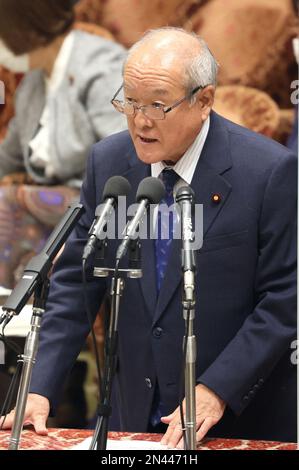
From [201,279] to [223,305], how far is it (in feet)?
0.31

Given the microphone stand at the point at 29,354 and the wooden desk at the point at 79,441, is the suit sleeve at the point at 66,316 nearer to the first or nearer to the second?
the wooden desk at the point at 79,441

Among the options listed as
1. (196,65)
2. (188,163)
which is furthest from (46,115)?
(196,65)

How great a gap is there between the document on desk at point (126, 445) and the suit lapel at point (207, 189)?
407 mm

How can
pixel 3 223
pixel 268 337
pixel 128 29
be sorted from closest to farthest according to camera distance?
pixel 268 337 < pixel 3 223 < pixel 128 29

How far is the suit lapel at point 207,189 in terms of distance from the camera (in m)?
2.75

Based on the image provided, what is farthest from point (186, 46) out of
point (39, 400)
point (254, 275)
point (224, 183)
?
point (39, 400)

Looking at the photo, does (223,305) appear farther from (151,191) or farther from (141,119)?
(151,191)

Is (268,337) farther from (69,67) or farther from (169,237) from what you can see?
(69,67)

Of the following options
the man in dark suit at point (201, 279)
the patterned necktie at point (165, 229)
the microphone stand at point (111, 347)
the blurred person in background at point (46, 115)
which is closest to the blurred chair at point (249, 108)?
the blurred person in background at point (46, 115)

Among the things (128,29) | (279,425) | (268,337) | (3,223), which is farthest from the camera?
(128,29)

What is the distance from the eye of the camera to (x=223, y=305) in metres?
2.78

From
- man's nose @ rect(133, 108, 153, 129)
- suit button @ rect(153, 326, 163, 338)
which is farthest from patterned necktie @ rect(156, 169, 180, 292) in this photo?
man's nose @ rect(133, 108, 153, 129)

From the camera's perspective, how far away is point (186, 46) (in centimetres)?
267

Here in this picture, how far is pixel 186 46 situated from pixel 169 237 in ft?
1.78
